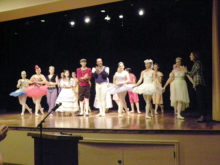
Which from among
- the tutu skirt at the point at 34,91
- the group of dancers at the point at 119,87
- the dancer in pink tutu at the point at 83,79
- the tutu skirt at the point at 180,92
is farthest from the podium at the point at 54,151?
the tutu skirt at the point at 34,91

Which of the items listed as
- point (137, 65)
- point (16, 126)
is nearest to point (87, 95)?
point (16, 126)

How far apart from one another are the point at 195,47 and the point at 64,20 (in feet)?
17.4

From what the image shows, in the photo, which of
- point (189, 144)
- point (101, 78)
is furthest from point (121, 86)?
point (189, 144)

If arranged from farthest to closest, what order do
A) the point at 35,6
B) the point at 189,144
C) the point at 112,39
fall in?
1. the point at 112,39
2. the point at 35,6
3. the point at 189,144

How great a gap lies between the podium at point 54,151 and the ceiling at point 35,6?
3.85m

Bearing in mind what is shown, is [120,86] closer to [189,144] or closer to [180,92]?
[180,92]

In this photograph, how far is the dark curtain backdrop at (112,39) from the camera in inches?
340

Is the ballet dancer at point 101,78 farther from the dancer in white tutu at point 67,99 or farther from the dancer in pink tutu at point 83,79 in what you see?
the dancer in white tutu at point 67,99

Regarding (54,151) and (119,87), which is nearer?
(54,151)

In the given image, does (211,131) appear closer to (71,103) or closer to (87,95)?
(87,95)

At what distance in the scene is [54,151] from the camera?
339 cm

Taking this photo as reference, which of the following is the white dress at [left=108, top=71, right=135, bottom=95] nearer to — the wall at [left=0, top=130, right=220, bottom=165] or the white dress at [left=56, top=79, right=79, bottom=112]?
the white dress at [left=56, top=79, right=79, bottom=112]

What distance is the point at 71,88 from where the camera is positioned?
7898 millimetres

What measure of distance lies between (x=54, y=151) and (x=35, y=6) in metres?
4.27
